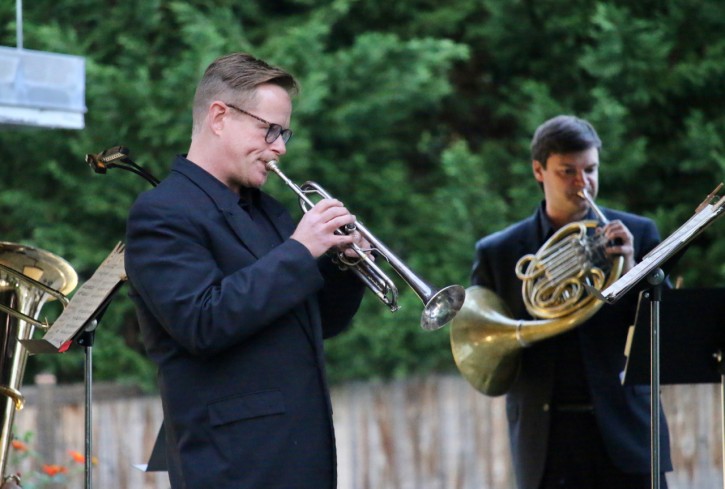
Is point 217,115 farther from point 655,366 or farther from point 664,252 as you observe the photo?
point 655,366

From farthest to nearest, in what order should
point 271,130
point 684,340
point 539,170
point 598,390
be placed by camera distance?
point 539,170
point 598,390
point 684,340
point 271,130

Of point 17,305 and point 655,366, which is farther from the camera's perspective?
point 17,305

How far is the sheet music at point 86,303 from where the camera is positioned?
3.41 metres

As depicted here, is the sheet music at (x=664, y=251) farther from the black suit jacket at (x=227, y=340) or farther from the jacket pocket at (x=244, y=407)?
the jacket pocket at (x=244, y=407)

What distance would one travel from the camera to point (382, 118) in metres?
7.96

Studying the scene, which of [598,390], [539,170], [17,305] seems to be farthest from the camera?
[539,170]

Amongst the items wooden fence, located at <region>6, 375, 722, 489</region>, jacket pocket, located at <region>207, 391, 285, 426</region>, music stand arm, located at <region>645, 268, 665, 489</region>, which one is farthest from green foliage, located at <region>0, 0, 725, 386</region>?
jacket pocket, located at <region>207, 391, 285, 426</region>

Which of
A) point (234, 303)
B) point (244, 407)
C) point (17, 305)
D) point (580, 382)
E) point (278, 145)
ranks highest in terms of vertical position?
point (278, 145)

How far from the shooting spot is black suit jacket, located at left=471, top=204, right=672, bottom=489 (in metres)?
3.86

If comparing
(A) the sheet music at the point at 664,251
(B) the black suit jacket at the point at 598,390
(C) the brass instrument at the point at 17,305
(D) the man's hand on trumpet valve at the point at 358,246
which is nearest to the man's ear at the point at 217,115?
(D) the man's hand on trumpet valve at the point at 358,246

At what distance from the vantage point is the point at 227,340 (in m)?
2.64

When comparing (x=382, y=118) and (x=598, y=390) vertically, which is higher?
(x=382, y=118)

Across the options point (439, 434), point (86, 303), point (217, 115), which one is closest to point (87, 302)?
point (86, 303)

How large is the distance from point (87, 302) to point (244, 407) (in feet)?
3.30
